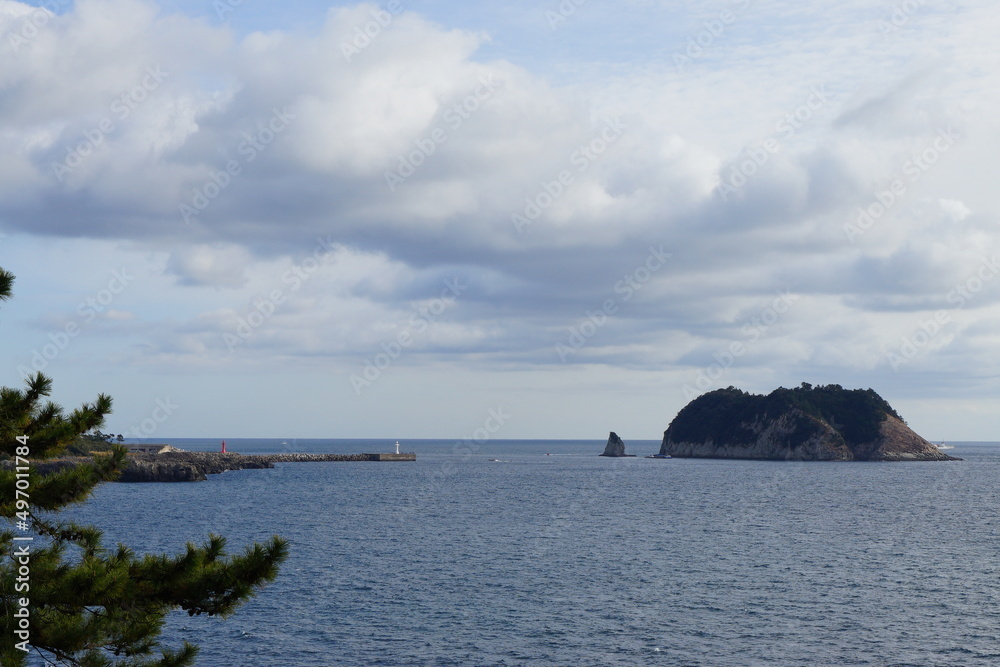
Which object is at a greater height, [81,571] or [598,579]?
[81,571]

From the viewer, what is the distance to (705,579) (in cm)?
5328

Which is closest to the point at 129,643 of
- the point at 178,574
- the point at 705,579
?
the point at 178,574

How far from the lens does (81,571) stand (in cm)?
1485

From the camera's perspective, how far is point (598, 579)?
174ft

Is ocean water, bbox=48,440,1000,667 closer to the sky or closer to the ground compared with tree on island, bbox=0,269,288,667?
closer to the ground

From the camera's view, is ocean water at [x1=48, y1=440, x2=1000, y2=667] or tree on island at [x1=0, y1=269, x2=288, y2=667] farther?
ocean water at [x1=48, y1=440, x2=1000, y2=667]

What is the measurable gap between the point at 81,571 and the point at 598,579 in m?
42.0

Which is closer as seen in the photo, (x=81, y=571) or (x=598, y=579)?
(x=81, y=571)

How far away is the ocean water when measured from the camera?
124 feet

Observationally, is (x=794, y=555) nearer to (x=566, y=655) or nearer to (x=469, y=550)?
(x=469, y=550)

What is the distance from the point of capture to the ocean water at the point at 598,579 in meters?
37.7

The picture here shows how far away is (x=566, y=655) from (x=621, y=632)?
4766 millimetres

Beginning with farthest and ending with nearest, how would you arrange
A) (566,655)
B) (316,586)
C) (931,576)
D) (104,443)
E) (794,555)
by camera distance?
(104,443) < (794,555) < (931,576) < (316,586) < (566,655)

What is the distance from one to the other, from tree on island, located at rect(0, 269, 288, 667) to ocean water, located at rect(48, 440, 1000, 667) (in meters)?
15.8
